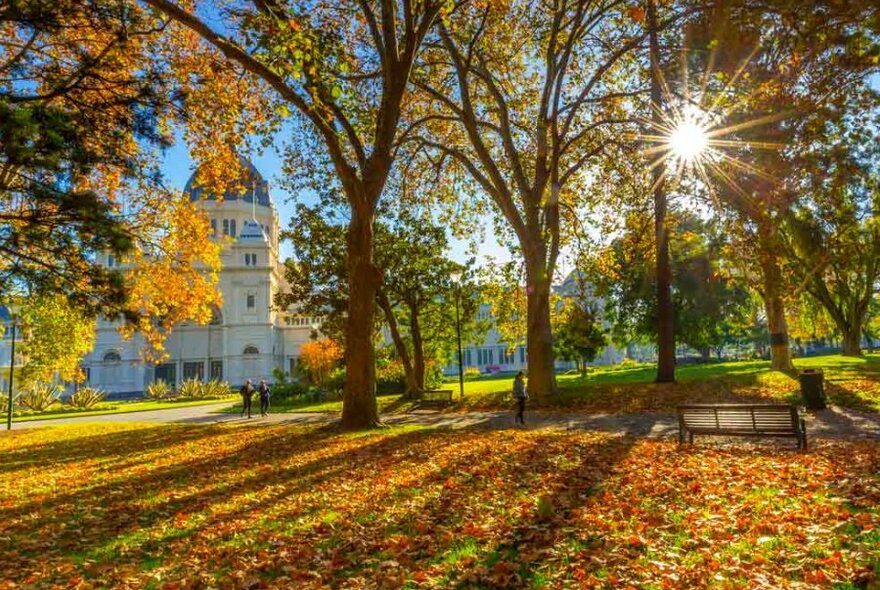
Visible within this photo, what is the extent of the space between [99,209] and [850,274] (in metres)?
43.4

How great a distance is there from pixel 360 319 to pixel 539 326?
25.0 ft

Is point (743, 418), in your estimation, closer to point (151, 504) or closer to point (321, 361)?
Result: point (151, 504)

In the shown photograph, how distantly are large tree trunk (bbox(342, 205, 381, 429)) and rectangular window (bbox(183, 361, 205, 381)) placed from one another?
247 ft

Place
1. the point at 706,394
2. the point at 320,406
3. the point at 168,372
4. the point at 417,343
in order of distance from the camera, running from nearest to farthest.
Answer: the point at 706,394, the point at 320,406, the point at 417,343, the point at 168,372

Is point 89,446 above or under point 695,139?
under

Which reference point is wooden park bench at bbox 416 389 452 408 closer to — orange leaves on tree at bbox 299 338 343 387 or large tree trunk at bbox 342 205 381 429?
large tree trunk at bbox 342 205 381 429

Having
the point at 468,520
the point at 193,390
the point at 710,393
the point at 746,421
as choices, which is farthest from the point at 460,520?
the point at 193,390

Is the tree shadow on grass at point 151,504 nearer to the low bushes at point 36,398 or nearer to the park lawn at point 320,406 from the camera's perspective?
the park lawn at point 320,406

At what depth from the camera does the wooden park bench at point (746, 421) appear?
9.65m

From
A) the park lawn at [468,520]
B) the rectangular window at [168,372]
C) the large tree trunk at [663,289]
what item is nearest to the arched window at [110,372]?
the rectangular window at [168,372]

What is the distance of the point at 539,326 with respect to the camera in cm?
2019

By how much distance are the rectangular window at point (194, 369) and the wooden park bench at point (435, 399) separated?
65.2 m

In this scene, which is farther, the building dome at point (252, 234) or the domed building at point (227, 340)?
the building dome at point (252, 234)

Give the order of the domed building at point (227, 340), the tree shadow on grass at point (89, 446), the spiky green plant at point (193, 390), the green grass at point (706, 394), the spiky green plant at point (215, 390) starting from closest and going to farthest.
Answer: the tree shadow on grass at point (89, 446), the green grass at point (706, 394), the spiky green plant at point (193, 390), the spiky green plant at point (215, 390), the domed building at point (227, 340)
